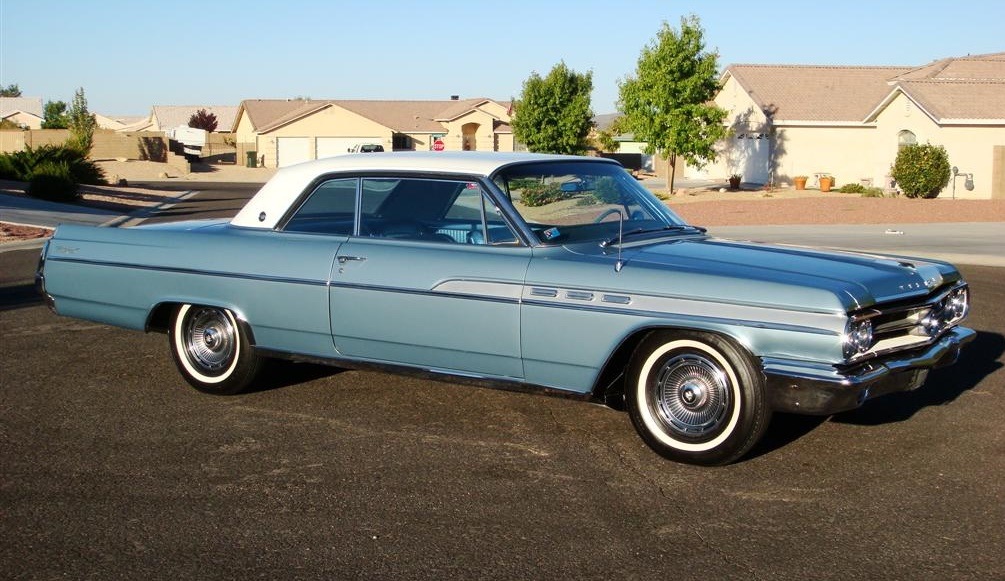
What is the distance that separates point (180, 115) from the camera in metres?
124

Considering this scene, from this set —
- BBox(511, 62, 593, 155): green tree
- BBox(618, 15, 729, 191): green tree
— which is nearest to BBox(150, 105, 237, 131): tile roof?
BBox(511, 62, 593, 155): green tree

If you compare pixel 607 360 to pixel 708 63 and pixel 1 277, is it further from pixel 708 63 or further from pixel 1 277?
pixel 708 63

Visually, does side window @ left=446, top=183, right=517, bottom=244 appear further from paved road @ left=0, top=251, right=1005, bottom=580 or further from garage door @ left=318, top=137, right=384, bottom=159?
garage door @ left=318, top=137, right=384, bottom=159

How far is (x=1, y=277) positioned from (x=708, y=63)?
95.5ft

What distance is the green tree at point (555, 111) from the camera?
4947 cm

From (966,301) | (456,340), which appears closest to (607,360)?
(456,340)

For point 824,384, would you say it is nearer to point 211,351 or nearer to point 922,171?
point 211,351

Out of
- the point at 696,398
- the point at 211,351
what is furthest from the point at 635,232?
the point at 211,351

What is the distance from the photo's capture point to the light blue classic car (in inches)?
205

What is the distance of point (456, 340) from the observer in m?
5.93

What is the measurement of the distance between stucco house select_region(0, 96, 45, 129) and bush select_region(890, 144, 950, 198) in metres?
101

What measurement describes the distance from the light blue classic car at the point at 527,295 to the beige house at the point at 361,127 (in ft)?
187

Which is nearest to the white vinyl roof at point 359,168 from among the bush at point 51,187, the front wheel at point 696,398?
the front wheel at point 696,398

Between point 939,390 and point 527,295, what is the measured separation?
3.15m
